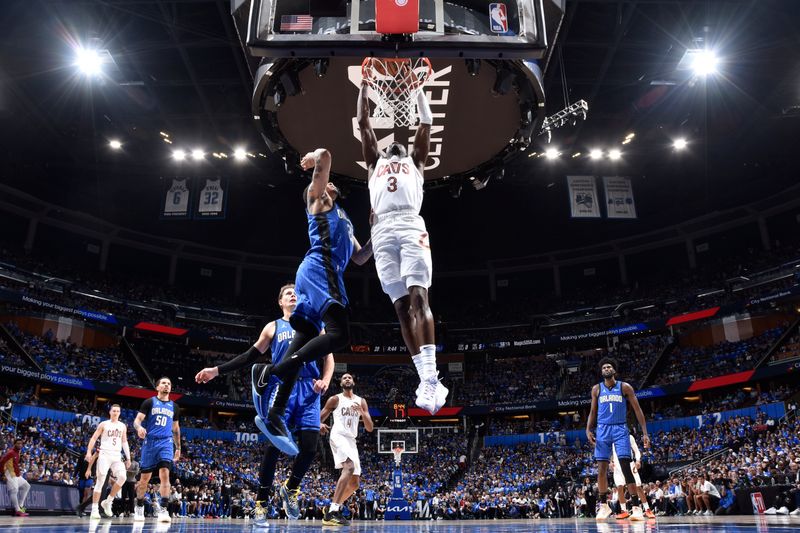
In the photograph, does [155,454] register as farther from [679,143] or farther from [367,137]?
[679,143]

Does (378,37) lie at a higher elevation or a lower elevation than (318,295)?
higher

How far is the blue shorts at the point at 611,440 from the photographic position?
29.2 feet

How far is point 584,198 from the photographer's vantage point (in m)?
24.3

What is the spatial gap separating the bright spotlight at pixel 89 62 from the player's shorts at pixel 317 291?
59.9ft

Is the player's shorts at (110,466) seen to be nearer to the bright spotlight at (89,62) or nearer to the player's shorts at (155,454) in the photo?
the player's shorts at (155,454)

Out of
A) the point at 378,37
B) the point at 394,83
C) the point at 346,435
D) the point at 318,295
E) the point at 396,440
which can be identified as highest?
the point at 394,83

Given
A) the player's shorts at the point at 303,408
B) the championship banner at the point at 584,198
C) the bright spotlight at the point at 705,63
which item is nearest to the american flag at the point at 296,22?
the player's shorts at the point at 303,408

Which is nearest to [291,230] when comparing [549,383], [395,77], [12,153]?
[12,153]

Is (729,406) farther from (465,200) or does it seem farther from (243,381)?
(243,381)

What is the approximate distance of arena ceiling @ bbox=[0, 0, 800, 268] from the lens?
1856 centimetres

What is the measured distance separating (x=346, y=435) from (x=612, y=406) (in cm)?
403

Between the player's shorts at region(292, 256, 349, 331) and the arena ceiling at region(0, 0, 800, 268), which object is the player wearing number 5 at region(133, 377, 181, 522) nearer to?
the player's shorts at region(292, 256, 349, 331)

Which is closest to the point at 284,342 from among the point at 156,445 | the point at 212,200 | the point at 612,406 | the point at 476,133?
the point at 156,445

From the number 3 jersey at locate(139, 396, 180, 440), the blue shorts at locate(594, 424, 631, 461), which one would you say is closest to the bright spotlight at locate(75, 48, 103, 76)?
the number 3 jersey at locate(139, 396, 180, 440)
